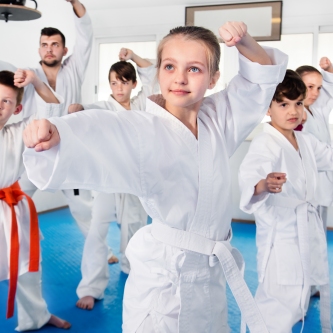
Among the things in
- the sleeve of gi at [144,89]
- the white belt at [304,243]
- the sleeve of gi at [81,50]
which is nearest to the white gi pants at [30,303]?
the white belt at [304,243]

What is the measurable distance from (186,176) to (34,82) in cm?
135

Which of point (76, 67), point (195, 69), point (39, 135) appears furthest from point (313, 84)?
point (39, 135)

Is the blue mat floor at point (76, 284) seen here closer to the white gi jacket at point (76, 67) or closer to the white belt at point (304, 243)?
the white belt at point (304, 243)

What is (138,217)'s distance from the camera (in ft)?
10.7

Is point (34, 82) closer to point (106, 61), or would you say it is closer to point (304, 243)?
point (304, 243)

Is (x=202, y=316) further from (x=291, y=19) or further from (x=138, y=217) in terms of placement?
(x=291, y=19)

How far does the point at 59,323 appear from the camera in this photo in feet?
7.85

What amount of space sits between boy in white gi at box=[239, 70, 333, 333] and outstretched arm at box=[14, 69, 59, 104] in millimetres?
1103

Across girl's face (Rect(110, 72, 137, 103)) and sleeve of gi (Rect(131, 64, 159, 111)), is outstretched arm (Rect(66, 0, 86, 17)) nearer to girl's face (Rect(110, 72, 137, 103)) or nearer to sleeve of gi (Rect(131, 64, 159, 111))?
girl's face (Rect(110, 72, 137, 103))

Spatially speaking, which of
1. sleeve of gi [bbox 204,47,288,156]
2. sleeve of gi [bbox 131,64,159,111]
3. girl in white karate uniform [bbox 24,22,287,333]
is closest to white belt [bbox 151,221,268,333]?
girl in white karate uniform [bbox 24,22,287,333]

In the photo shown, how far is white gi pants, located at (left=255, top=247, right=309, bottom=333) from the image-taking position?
199 cm

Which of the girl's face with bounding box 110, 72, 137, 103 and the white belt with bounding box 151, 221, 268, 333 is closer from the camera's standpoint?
the white belt with bounding box 151, 221, 268, 333

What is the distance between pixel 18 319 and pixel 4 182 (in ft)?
2.56

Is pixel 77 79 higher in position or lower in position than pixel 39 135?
higher
